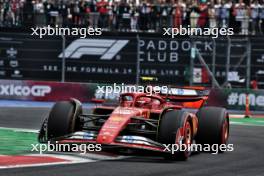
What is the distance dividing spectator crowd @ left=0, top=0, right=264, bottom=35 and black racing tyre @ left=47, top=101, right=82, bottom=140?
55.1 feet

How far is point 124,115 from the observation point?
1299 centimetres

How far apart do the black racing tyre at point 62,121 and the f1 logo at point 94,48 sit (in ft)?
55.5

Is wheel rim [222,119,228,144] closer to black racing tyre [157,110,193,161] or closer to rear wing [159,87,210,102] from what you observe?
rear wing [159,87,210,102]

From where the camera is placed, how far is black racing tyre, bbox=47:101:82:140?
526 inches

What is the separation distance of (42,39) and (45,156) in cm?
1817

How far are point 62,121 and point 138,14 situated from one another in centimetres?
1793

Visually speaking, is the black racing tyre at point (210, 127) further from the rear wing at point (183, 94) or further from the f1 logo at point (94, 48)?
the f1 logo at point (94, 48)

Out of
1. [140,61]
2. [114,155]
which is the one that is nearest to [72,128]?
[114,155]

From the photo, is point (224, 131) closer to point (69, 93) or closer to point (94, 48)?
point (69, 93)

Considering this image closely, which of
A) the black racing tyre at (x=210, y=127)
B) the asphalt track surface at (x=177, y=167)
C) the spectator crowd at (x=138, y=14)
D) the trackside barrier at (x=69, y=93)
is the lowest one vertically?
the trackside barrier at (x=69, y=93)

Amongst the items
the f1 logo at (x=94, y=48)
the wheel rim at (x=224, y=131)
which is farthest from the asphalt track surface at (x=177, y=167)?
the f1 logo at (x=94, y=48)

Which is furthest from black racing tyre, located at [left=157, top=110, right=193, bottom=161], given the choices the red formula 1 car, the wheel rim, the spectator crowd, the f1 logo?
the f1 logo

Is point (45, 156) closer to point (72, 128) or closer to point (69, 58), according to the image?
point (72, 128)

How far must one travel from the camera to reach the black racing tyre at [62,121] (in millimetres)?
13352
